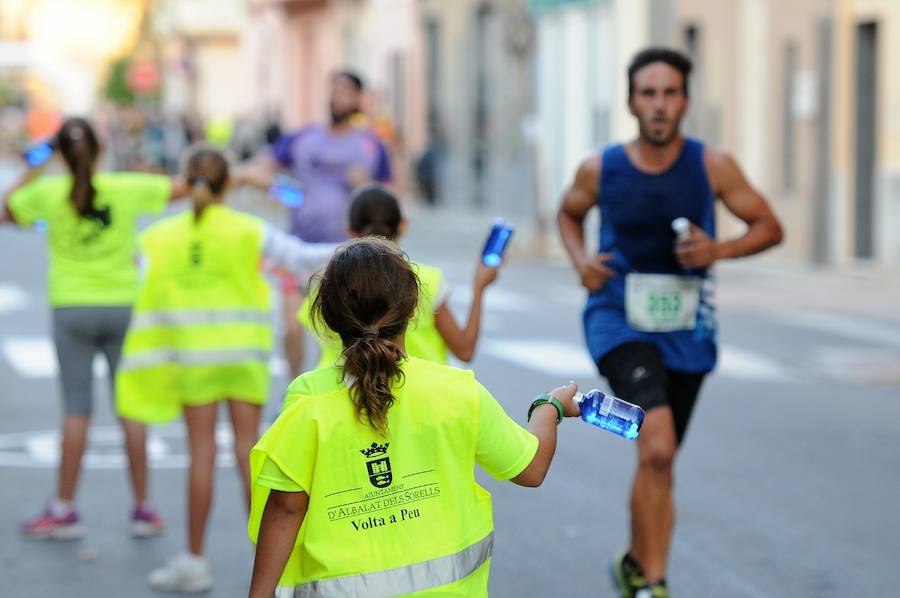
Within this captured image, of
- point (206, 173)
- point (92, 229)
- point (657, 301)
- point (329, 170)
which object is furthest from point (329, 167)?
point (657, 301)

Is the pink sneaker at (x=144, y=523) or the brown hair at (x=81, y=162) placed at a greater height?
the brown hair at (x=81, y=162)

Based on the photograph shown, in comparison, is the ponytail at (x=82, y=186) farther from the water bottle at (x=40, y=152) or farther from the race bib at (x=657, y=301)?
the race bib at (x=657, y=301)

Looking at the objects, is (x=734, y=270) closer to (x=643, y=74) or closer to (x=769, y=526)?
(x=769, y=526)

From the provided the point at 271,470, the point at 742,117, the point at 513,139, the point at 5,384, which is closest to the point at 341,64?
Result: the point at 513,139

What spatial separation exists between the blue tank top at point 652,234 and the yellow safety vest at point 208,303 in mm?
1310

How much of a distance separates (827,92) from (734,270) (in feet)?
8.57

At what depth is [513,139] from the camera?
37.4m

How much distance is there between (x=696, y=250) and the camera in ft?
21.4

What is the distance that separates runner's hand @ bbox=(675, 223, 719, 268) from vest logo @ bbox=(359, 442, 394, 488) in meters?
2.84

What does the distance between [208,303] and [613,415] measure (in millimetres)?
3418

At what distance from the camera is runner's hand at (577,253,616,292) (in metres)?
6.70

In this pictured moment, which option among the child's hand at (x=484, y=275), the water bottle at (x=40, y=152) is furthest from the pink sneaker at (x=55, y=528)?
the child's hand at (x=484, y=275)

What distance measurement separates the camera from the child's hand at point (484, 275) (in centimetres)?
544

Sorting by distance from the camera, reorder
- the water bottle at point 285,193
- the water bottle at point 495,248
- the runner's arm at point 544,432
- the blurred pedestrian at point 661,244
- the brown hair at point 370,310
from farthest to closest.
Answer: the water bottle at point 285,193, the blurred pedestrian at point 661,244, the water bottle at point 495,248, the runner's arm at point 544,432, the brown hair at point 370,310
